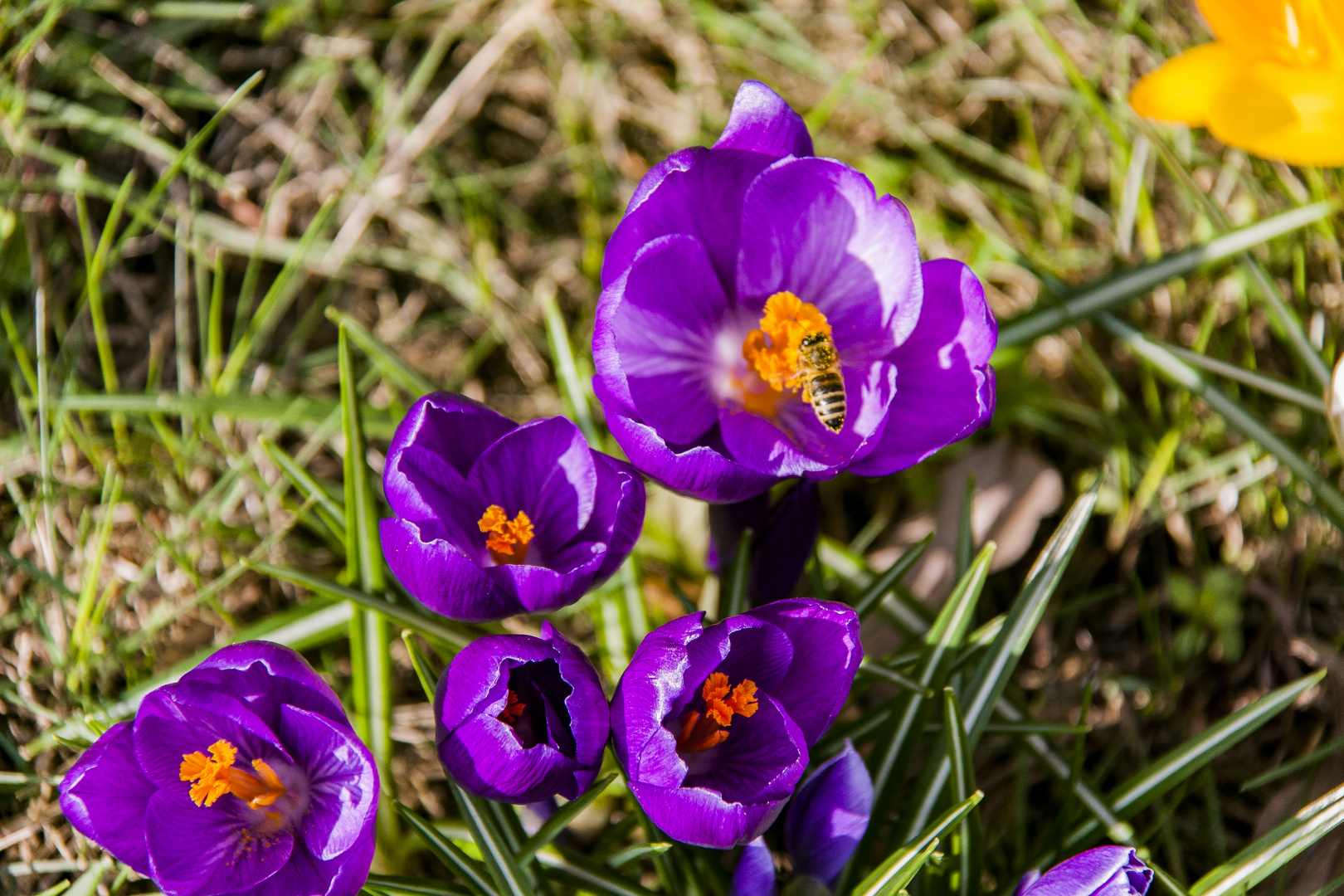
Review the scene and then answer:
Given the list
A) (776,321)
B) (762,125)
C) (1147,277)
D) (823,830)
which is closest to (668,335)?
(776,321)

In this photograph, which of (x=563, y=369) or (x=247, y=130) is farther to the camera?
(x=247, y=130)

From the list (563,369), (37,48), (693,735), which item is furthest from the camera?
(37,48)

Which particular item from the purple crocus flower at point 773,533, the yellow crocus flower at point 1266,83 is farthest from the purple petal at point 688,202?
the yellow crocus flower at point 1266,83

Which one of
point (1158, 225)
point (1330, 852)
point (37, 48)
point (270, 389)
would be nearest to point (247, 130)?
point (37, 48)

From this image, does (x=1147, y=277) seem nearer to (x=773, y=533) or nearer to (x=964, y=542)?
(x=964, y=542)

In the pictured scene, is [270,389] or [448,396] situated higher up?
[448,396]

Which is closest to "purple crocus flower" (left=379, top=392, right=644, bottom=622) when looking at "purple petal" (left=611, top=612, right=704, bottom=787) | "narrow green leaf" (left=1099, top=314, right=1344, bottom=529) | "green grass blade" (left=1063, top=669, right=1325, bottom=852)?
"purple petal" (left=611, top=612, right=704, bottom=787)

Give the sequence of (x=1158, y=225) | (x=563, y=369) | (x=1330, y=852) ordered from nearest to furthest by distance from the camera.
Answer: (x=1330, y=852), (x=563, y=369), (x=1158, y=225)

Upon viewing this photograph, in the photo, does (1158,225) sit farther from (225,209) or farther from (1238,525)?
(225,209)
